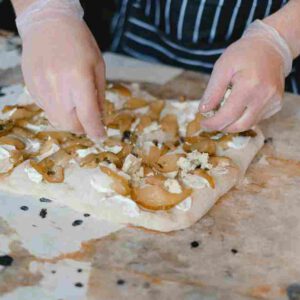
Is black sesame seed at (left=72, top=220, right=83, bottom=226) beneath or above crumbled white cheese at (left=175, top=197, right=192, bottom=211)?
beneath

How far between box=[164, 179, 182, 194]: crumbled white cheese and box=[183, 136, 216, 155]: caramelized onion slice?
0.15m

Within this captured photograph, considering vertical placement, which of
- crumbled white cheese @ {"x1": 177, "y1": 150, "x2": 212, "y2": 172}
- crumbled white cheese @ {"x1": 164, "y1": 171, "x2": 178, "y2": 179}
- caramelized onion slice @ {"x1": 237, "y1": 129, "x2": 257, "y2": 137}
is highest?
crumbled white cheese @ {"x1": 177, "y1": 150, "x2": 212, "y2": 172}

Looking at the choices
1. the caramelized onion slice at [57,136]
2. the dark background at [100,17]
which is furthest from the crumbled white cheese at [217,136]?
the dark background at [100,17]

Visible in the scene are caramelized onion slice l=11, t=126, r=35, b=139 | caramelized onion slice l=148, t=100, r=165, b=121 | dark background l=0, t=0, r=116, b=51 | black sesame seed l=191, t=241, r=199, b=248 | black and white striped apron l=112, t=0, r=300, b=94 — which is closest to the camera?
black sesame seed l=191, t=241, r=199, b=248

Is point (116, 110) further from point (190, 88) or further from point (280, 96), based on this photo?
point (280, 96)

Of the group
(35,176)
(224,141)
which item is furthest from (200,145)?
(35,176)

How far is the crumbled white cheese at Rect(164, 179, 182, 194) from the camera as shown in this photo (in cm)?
123

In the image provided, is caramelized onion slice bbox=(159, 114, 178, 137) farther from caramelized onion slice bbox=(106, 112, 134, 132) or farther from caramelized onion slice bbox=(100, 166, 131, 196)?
caramelized onion slice bbox=(100, 166, 131, 196)

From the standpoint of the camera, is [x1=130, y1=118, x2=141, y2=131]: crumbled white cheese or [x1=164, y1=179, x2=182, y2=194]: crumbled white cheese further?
[x1=130, y1=118, x2=141, y2=131]: crumbled white cheese

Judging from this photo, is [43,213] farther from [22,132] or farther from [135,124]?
[135,124]

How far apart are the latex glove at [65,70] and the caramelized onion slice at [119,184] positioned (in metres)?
0.09

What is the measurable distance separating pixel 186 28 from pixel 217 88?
1.36ft

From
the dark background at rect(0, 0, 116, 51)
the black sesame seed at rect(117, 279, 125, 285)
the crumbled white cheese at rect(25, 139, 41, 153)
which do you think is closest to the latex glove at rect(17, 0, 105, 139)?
the crumbled white cheese at rect(25, 139, 41, 153)

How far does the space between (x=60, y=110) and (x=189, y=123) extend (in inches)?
14.4
